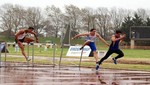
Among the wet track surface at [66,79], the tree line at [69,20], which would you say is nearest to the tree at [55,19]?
the tree line at [69,20]

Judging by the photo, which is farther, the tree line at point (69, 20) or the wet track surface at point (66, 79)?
the tree line at point (69, 20)

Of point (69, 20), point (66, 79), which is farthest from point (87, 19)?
point (66, 79)

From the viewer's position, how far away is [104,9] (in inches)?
4906

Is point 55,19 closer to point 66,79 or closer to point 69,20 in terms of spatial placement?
point 69,20

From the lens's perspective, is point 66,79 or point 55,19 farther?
point 55,19

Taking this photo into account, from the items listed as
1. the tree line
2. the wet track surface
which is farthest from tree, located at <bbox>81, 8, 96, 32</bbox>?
the wet track surface

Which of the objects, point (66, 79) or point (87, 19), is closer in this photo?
point (66, 79)

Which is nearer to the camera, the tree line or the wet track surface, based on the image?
the wet track surface

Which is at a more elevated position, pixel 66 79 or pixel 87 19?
pixel 87 19

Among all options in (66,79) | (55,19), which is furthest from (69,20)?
(66,79)

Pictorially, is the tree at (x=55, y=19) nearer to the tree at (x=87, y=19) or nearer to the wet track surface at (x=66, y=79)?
the tree at (x=87, y=19)

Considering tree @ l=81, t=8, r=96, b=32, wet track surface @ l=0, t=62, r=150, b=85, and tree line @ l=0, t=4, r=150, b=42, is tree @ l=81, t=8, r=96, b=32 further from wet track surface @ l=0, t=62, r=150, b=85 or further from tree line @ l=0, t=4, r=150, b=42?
wet track surface @ l=0, t=62, r=150, b=85

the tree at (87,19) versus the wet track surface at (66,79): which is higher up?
the tree at (87,19)

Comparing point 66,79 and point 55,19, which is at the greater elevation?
point 55,19
